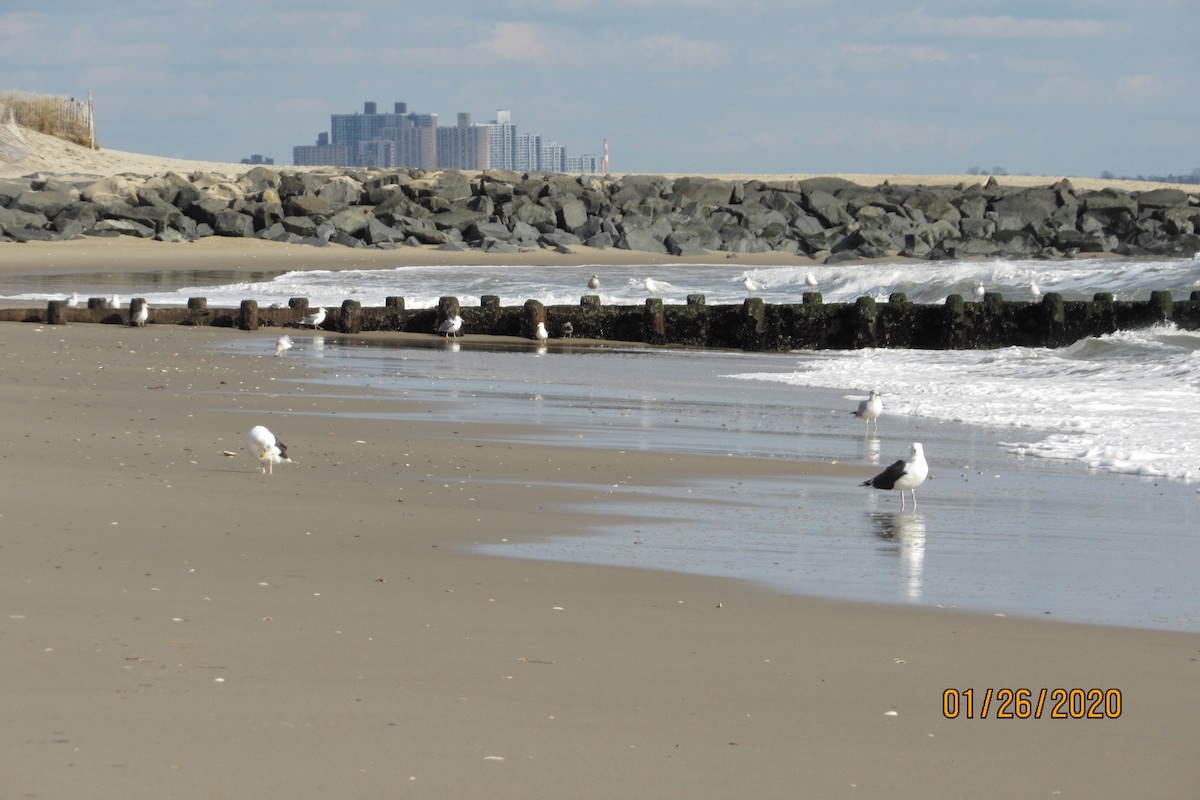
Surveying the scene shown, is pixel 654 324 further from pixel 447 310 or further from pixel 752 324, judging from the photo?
pixel 447 310

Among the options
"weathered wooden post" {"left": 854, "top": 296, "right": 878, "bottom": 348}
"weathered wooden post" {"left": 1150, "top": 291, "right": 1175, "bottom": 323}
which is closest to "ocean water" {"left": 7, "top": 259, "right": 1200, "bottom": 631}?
"weathered wooden post" {"left": 1150, "top": 291, "right": 1175, "bottom": 323}

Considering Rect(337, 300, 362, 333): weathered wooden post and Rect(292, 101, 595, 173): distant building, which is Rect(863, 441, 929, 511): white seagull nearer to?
Rect(337, 300, 362, 333): weathered wooden post

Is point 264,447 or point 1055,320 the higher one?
point 1055,320

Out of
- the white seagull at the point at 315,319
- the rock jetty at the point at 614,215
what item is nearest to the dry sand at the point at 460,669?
the white seagull at the point at 315,319

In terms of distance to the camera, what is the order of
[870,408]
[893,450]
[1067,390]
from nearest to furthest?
[893,450], [870,408], [1067,390]

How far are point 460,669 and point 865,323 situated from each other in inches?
583

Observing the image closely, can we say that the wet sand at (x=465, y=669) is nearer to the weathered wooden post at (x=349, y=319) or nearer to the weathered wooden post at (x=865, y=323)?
the weathered wooden post at (x=865, y=323)

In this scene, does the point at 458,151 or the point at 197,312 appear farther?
the point at 458,151

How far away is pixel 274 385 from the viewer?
12492mm

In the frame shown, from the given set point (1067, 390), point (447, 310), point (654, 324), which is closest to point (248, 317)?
point (447, 310)

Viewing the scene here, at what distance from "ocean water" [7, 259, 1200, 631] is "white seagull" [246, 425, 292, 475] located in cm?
170

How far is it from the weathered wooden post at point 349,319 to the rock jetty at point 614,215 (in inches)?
761

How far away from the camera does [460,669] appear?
4465mm

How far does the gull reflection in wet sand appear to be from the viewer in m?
6.03
